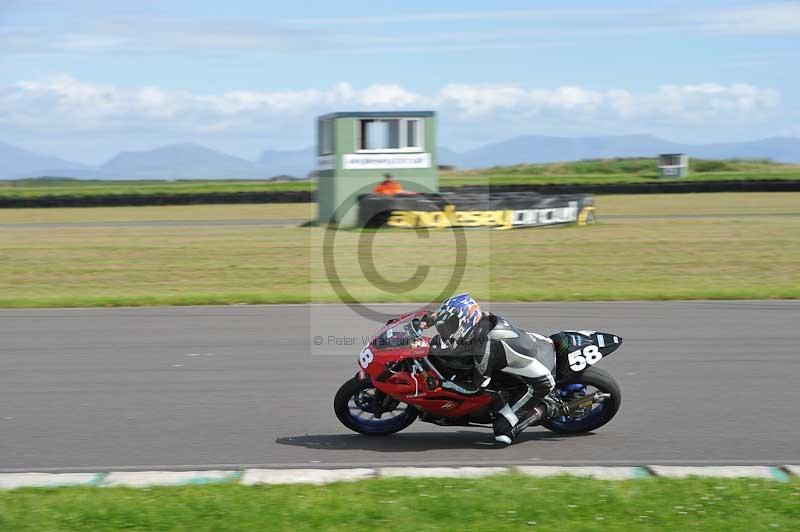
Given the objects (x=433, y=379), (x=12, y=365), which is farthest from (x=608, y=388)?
(x=12, y=365)

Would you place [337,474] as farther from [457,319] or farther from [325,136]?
[325,136]

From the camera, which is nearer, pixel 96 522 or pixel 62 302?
pixel 96 522

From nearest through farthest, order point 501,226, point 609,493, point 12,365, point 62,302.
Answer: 1. point 609,493
2. point 12,365
3. point 62,302
4. point 501,226

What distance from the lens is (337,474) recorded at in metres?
6.58

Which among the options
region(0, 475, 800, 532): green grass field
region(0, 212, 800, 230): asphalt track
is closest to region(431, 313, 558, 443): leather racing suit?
region(0, 475, 800, 532): green grass field

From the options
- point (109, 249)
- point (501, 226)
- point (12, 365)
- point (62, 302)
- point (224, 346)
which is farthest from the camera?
point (501, 226)

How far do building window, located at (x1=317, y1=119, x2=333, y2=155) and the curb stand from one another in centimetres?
2468

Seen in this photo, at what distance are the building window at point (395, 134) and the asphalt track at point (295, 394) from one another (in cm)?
1659

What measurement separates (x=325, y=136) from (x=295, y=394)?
902 inches

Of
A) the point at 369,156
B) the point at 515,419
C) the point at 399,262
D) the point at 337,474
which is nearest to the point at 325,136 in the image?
the point at 369,156

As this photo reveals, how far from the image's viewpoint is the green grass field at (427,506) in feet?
17.7

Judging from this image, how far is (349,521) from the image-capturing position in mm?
5438

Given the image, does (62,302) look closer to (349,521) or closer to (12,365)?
(12,365)

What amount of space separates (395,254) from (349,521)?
17629mm
